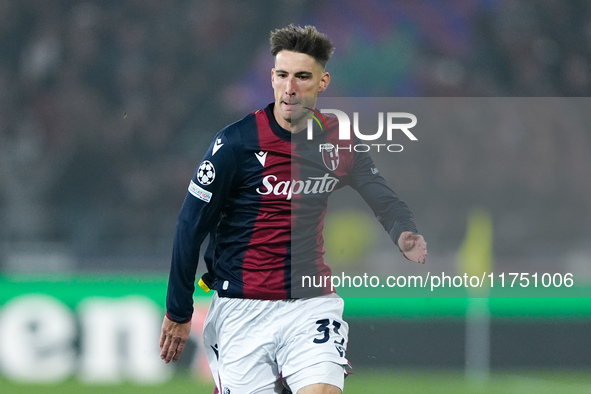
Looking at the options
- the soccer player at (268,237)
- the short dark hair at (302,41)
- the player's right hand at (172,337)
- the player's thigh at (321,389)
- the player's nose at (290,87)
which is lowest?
the player's thigh at (321,389)

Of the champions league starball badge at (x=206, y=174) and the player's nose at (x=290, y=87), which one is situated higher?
the player's nose at (x=290, y=87)

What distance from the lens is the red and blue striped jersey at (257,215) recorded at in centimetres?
350

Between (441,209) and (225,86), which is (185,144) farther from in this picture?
(441,209)

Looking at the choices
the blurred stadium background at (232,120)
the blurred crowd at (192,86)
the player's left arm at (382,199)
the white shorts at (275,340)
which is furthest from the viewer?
the blurred crowd at (192,86)

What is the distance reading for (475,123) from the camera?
718cm

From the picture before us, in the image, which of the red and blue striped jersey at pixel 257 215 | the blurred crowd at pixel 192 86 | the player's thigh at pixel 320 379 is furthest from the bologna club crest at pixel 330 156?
the blurred crowd at pixel 192 86

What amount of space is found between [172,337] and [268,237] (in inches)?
20.3

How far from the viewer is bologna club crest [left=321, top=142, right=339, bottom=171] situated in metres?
3.67

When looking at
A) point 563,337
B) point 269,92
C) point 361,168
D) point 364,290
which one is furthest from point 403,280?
point 361,168

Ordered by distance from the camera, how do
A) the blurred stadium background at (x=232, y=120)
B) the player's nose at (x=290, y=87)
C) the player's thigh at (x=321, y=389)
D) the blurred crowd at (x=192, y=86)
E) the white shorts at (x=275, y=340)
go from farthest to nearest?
the blurred crowd at (x=192, y=86)
the blurred stadium background at (x=232, y=120)
the player's nose at (x=290, y=87)
the white shorts at (x=275, y=340)
the player's thigh at (x=321, y=389)

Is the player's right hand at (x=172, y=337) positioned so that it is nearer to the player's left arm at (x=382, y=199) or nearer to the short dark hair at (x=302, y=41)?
the player's left arm at (x=382, y=199)

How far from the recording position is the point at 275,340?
352 centimetres

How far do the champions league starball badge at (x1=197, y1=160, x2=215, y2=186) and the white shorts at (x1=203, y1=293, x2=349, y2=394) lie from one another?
47 cm

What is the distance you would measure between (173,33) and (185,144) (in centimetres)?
111
